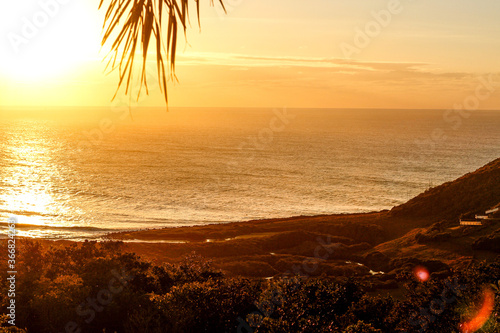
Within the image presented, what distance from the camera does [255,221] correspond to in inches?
2221

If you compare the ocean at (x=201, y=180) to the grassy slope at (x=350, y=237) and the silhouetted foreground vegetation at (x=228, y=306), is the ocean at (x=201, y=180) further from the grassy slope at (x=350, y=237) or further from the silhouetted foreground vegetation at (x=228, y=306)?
the silhouetted foreground vegetation at (x=228, y=306)

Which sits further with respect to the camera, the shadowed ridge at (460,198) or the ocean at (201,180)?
the ocean at (201,180)

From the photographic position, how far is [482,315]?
12117 mm

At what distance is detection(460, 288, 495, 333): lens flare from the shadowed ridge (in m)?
34.2

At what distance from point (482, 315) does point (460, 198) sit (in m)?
39.7

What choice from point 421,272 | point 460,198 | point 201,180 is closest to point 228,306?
point 421,272

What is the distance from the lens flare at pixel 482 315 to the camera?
1138 cm

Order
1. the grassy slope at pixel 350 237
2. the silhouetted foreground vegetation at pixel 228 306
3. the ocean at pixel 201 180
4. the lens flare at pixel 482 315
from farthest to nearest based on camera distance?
the ocean at pixel 201 180, the grassy slope at pixel 350 237, the silhouetted foreground vegetation at pixel 228 306, the lens flare at pixel 482 315

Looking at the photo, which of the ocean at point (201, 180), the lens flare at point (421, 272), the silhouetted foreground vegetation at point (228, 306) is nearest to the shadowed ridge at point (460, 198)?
the ocean at point (201, 180)

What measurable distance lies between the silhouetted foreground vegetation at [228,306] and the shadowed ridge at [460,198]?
3235 centimetres

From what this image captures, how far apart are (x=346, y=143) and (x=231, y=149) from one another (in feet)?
146

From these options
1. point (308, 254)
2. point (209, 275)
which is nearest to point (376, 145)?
point (308, 254)

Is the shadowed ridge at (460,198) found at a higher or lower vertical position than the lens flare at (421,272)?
higher

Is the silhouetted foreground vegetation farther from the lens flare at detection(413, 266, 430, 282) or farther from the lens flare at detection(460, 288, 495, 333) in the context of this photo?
the lens flare at detection(413, 266, 430, 282)
